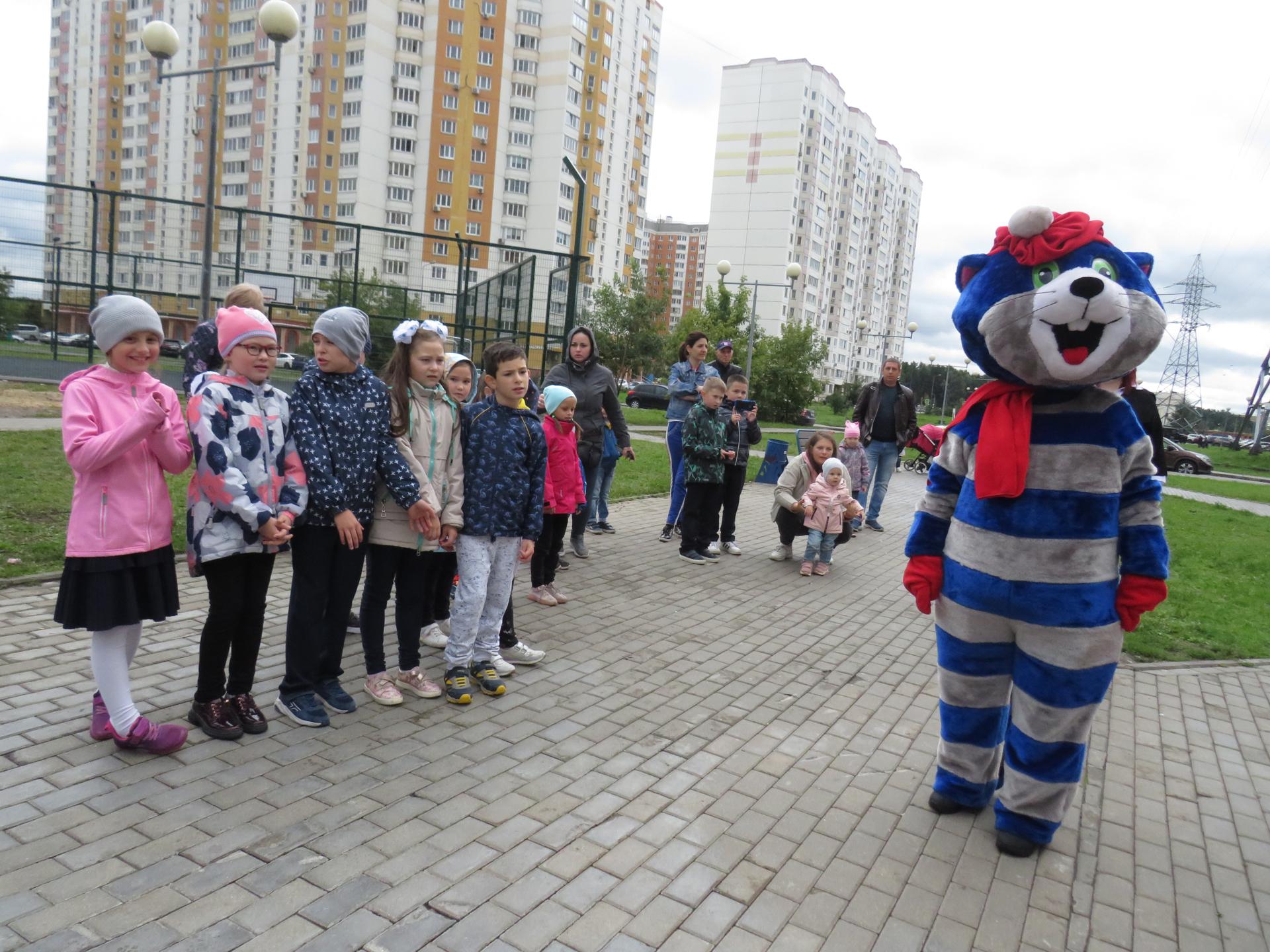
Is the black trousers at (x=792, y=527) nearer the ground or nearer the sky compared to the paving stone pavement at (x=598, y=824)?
nearer the sky

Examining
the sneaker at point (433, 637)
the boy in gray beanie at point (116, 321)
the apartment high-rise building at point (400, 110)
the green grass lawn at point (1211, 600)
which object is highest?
the apartment high-rise building at point (400, 110)

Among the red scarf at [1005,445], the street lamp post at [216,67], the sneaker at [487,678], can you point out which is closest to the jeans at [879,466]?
the sneaker at [487,678]

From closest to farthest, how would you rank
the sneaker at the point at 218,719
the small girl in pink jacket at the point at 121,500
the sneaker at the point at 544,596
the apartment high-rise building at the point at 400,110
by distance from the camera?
the small girl in pink jacket at the point at 121,500
the sneaker at the point at 218,719
the sneaker at the point at 544,596
the apartment high-rise building at the point at 400,110

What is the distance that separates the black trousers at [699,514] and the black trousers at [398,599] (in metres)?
3.95

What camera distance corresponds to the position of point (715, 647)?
18.1 ft

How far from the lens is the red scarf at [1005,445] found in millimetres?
3080

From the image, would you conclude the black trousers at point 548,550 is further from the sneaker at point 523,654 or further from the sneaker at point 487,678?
the sneaker at point 487,678

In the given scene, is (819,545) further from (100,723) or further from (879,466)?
(100,723)

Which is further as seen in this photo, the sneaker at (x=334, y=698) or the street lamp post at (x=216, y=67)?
the street lamp post at (x=216, y=67)

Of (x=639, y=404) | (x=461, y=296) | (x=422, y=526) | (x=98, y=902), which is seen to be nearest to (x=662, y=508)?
(x=461, y=296)

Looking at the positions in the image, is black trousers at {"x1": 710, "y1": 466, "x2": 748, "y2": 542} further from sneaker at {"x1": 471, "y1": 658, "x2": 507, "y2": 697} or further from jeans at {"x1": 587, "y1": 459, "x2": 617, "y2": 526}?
sneaker at {"x1": 471, "y1": 658, "x2": 507, "y2": 697}

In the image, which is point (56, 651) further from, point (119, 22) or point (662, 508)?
point (119, 22)

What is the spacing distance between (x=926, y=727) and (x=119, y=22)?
95.8m

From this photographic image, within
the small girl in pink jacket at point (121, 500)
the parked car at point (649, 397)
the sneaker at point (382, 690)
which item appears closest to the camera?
the small girl in pink jacket at point (121, 500)
